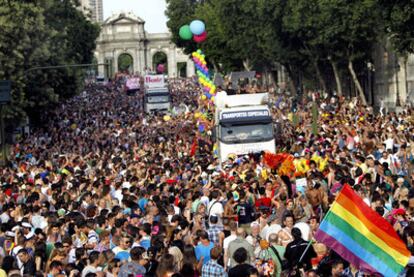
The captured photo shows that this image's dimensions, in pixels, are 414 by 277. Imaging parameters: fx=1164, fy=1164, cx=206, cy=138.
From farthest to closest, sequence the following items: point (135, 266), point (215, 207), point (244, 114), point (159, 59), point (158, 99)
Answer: point (159, 59) → point (158, 99) → point (244, 114) → point (215, 207) → point (135, 266)

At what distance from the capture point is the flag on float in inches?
467

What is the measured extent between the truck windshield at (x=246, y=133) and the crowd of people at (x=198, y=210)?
1095 millimetres

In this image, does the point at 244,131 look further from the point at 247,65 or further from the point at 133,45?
the point at 133,45

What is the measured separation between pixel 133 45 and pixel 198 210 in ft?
537

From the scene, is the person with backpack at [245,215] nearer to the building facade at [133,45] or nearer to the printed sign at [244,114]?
the printed sign at [244,114]

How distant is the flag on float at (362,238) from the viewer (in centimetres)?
1187

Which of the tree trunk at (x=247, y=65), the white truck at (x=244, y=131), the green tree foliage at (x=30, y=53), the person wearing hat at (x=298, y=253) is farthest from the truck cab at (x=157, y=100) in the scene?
the person wearing hat at (x=298, y=253)

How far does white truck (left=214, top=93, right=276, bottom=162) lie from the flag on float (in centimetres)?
2065

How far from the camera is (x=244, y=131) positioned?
3366 cm

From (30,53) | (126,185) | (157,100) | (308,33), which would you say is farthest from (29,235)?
(157,100)

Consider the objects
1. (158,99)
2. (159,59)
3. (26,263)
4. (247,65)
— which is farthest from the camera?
(159,59)

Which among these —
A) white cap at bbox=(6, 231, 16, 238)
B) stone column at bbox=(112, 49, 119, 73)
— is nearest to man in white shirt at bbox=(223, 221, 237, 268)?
white cap at bbox=(6, 231, 16, 238)

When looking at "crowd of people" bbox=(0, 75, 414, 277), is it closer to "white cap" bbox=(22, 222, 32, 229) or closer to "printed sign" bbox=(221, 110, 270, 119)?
"white cap" bbox=(22, 222, 32, 229)

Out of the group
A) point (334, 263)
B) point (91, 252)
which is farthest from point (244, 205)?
point (334, 263)
